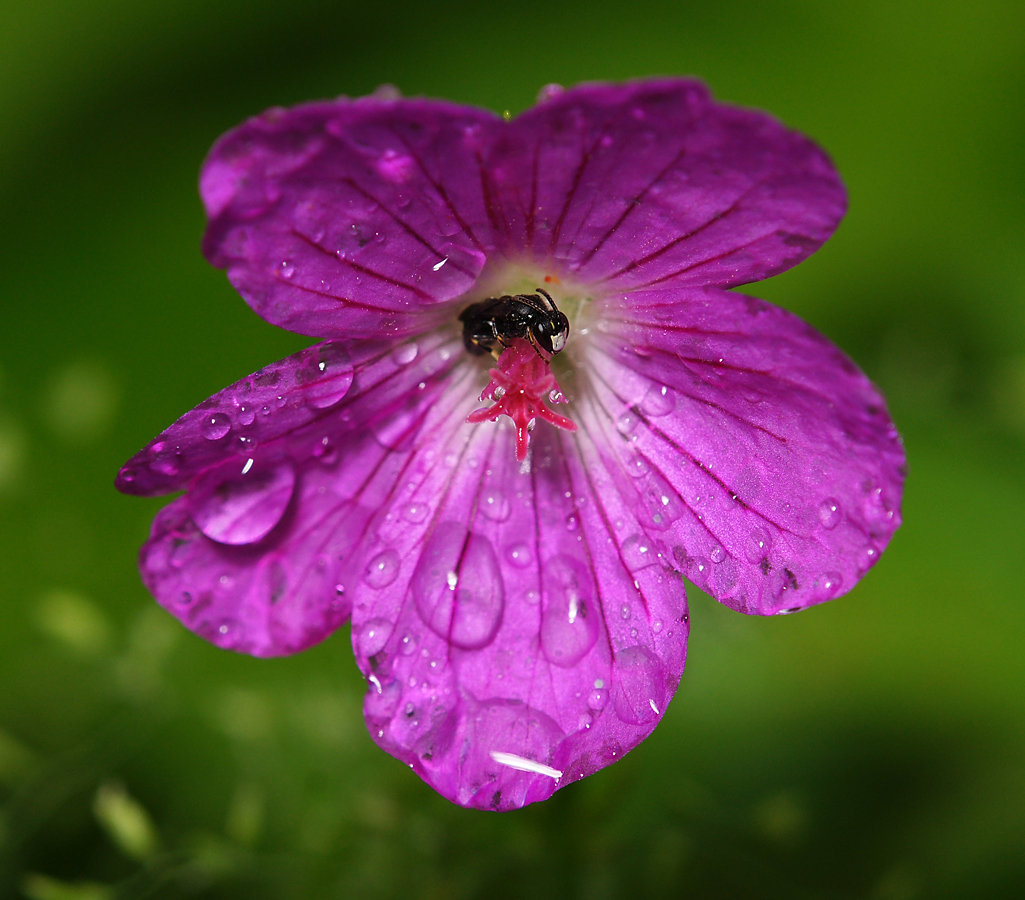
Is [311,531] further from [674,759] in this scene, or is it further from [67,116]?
[67,116]

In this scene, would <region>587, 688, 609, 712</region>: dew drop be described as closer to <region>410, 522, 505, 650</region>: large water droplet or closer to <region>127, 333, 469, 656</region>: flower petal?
<region>410, 522, 505, 650</region>: large water droplet

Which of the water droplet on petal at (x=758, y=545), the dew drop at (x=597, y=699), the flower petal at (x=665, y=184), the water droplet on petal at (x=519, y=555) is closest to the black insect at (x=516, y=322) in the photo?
the flower petal at (x=665, y=184)

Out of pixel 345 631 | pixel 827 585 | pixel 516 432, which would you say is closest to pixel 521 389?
pixel 516 432

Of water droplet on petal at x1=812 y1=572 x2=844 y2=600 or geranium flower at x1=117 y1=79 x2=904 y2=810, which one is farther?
water droplet on petal at x1=812 y1=572 x2=844 y2=600

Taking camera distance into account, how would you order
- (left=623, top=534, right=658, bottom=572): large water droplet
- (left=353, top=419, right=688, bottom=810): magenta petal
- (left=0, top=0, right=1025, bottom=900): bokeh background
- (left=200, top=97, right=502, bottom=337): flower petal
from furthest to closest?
(left=0, top=0, right=1025, bottom=900): bokeh background, (left=623, top=534, right=658, bottom=572): large water droplet, (left=353, top=419, right=688, bottom=810): magenta petal, (left=200, top=97, right=502, bottom=337): flower petal

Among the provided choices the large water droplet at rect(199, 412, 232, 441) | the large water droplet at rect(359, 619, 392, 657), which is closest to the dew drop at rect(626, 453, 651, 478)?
the large water droplet at rect(359, 619, 392, 657)

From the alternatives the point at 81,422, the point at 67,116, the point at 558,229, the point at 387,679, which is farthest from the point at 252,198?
the point at 67,116
